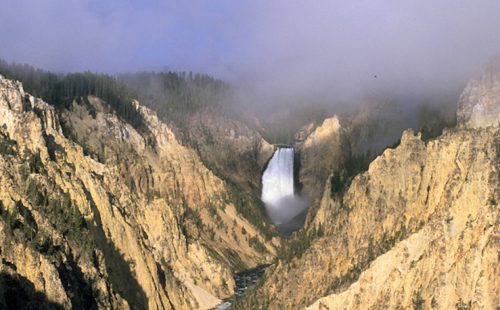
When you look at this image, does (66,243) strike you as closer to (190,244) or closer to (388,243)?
(388,243)

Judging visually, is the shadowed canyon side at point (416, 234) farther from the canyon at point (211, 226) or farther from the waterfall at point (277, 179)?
the waterfall at point (277, 179)

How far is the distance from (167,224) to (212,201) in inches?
1261

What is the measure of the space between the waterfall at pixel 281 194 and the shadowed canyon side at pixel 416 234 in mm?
76141

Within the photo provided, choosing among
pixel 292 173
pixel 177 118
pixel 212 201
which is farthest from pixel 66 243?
pixel 292 173

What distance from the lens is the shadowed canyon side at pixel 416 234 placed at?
7356 cm

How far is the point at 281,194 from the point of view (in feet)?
632

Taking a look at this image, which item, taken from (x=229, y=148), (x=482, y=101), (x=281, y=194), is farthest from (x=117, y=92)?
(x=482, y=101)

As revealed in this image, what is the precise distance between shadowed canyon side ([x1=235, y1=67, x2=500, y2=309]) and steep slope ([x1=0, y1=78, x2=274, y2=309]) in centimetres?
1636

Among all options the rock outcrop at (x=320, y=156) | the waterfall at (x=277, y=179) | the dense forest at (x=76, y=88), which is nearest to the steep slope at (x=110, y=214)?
the dense forest at (x=76, y=88)

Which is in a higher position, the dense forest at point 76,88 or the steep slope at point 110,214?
the dense forest at point 76,88

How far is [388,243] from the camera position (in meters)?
84.6

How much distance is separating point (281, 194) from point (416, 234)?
Result: 112680mm

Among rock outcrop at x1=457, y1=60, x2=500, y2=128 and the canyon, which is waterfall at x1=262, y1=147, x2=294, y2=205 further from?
rock outcrop at x1=457, y1=60, x2=500, y2=128

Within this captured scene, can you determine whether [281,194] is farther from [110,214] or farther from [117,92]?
[110,214]
